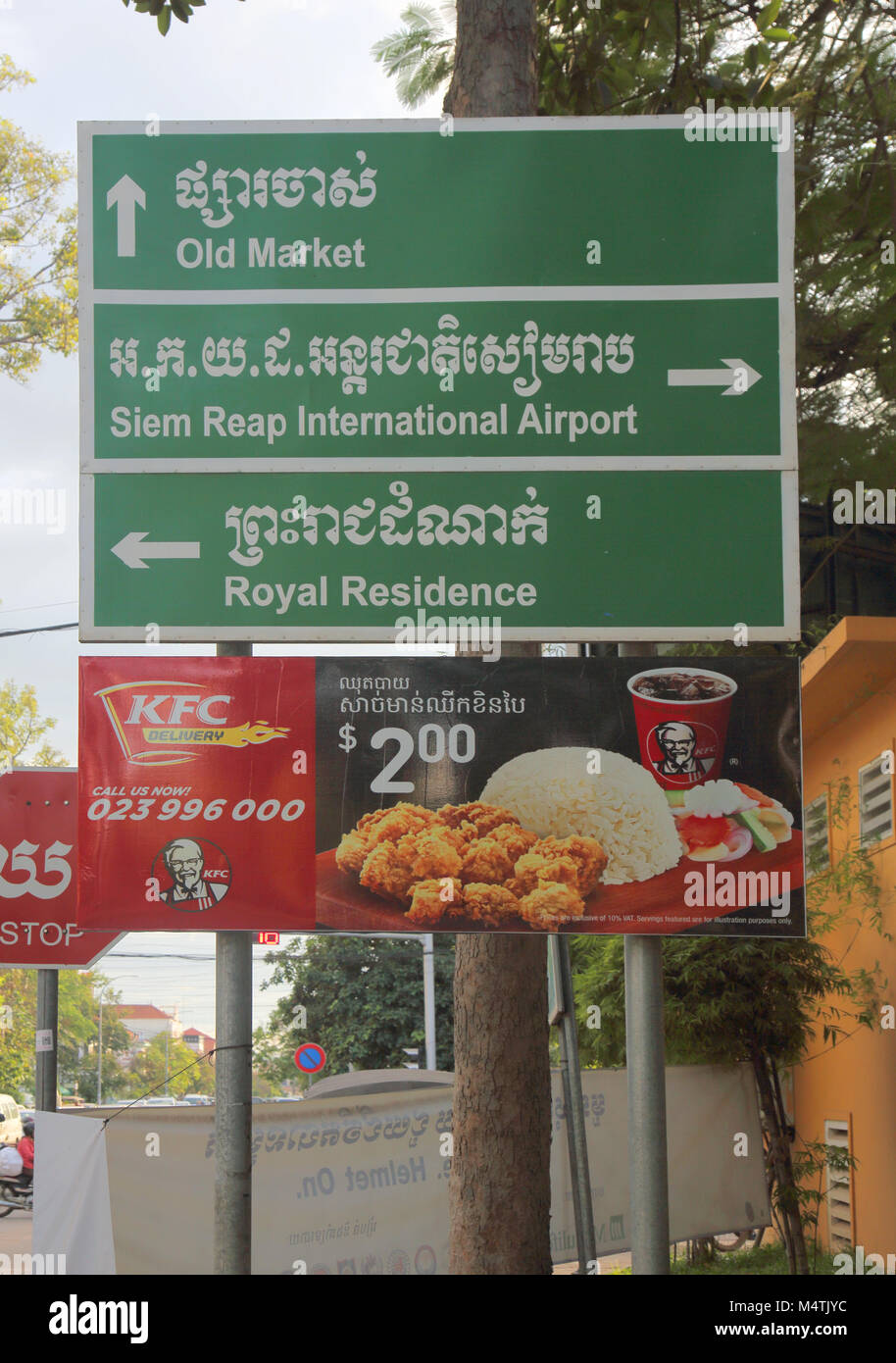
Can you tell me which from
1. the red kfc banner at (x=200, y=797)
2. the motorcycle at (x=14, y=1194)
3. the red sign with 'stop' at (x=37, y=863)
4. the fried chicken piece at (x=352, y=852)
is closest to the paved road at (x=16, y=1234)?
the motorcycle at (x=14, y=1194)

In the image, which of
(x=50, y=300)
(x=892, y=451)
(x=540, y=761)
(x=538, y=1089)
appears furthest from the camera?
(x=50, y=300)

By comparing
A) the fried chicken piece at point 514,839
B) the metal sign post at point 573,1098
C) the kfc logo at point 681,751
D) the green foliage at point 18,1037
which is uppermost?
the kfc logo at point 681,751

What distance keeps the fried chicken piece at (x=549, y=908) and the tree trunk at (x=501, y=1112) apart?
213 cm

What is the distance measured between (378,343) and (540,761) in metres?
1.55

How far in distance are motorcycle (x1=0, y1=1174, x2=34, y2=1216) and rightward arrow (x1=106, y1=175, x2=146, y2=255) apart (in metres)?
18.0

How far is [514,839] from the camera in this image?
436cm

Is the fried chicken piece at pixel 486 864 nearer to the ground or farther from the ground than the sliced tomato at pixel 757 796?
nearer to the ground

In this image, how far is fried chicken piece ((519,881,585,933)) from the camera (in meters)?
4.31

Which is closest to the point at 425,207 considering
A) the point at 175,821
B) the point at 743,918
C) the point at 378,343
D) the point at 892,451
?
the point at 378,343

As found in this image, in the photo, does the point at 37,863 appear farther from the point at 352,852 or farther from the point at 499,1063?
the point at 352,852

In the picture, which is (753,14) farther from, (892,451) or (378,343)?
(378,343)

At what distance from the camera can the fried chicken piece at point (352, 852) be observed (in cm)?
434

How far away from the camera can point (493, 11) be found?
21.2 feet

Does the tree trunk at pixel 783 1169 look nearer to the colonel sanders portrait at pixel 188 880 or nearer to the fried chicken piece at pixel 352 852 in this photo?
the fried chicken piece at pixel 352 852
